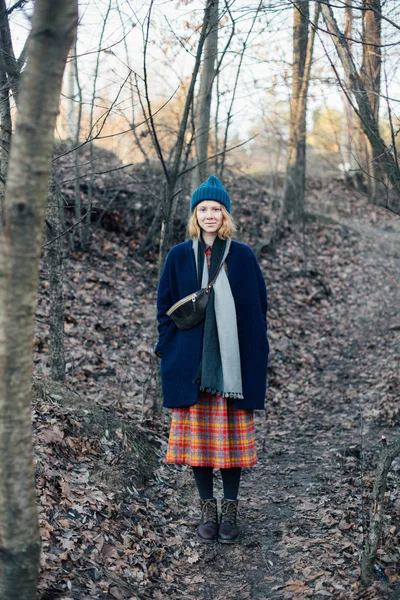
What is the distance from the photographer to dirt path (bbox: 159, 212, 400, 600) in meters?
3.47

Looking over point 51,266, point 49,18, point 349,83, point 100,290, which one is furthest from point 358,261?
point 49,18

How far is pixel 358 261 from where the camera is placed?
45.0 feet

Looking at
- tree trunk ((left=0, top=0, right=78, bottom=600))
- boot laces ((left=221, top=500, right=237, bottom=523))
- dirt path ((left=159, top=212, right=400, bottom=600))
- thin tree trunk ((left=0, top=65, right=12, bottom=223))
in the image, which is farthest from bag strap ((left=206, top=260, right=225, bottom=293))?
tree trunk ((left=0, top=0, right=78, bottom=600))

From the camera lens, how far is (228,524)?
12.8ft

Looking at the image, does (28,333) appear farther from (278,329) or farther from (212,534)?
(278,329)

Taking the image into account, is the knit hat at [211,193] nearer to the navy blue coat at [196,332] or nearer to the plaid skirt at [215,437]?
the navy blue coat at [196,332]

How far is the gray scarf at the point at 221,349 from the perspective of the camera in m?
3.71

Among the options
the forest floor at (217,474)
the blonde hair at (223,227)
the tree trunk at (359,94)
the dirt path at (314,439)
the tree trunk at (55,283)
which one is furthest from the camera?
the tree trunk at (55,283)

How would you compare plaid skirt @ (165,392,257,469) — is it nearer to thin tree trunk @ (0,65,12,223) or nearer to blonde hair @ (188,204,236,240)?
blonde hair @ (188,204,236,240)

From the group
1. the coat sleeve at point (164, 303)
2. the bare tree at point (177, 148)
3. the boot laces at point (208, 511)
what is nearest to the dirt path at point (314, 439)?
the boot laces at point (208, 511)

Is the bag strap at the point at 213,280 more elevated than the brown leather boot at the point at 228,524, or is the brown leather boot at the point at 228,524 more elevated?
the bag strap at the point at 213,280

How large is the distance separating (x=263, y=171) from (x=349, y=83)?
1297 centimetres

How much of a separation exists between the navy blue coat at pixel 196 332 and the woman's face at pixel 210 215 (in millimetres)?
197

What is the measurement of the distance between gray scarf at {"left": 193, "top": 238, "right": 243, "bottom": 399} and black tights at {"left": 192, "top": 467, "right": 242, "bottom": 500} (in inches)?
23.0
